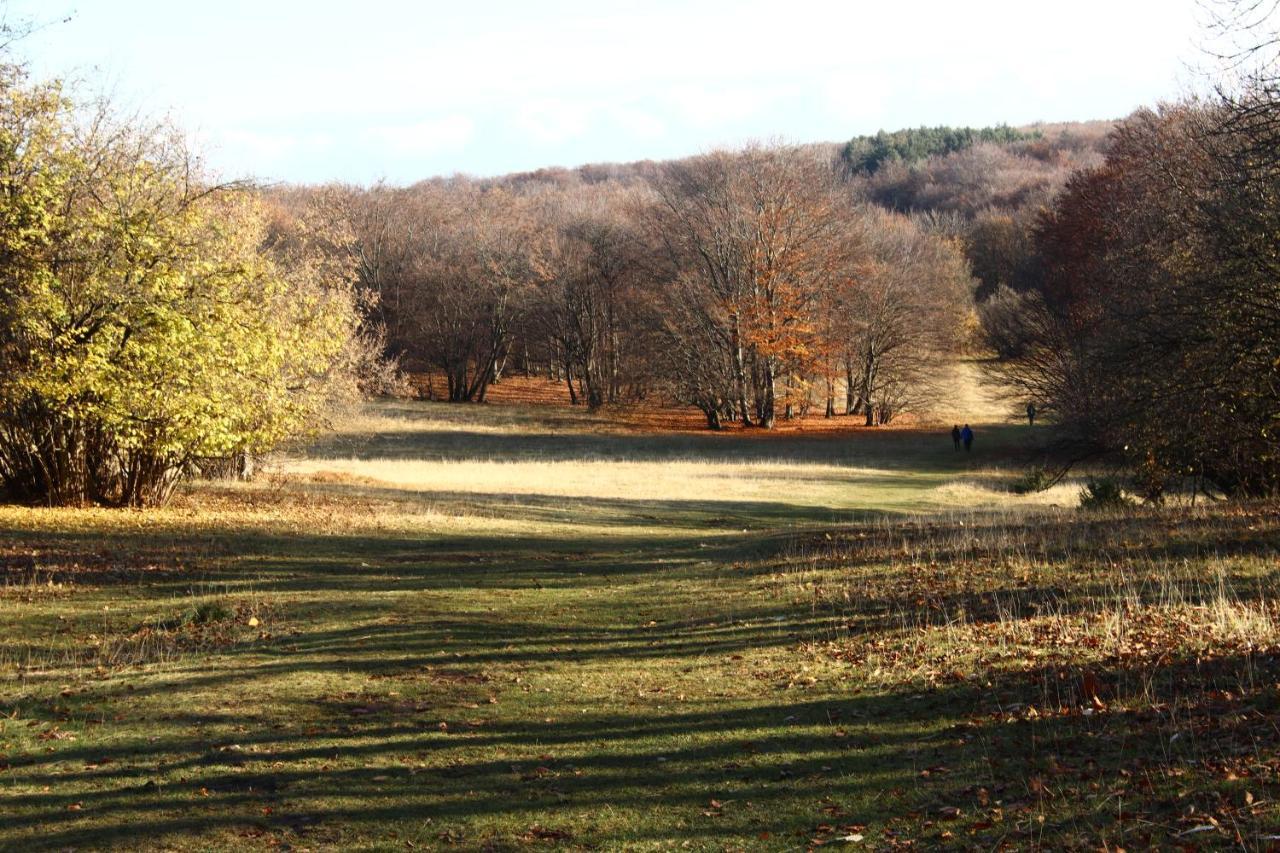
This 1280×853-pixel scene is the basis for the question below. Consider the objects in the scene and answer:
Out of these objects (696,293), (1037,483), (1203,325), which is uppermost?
(696,293)

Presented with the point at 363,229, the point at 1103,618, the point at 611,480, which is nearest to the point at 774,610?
the point at 1103,618

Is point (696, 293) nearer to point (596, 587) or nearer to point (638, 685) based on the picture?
point (596, 587)

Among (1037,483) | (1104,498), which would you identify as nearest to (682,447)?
(1037,483)

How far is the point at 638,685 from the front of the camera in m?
10.4

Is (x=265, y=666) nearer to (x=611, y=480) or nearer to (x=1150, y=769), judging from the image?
(x=1150, y=769)

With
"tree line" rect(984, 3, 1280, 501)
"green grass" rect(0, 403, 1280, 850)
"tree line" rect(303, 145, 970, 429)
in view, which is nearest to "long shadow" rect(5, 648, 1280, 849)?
"green grass" rect(0, 403, 1280, 850)

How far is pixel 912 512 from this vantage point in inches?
1182

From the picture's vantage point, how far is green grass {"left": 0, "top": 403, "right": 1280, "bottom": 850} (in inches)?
271

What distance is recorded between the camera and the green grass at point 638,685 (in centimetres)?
688

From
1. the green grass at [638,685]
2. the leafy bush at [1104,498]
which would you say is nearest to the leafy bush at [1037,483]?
the leafy bush at [1104,498]

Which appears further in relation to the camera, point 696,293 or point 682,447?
point 696,293

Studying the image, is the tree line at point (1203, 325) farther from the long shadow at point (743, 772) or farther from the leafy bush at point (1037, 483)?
the long shadow at point (743, 772)

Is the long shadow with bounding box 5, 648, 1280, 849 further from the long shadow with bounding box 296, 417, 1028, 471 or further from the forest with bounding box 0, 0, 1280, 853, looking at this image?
the long shadow with bounding box 296, 417, 1028, 471

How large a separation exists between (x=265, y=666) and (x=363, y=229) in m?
74.0
